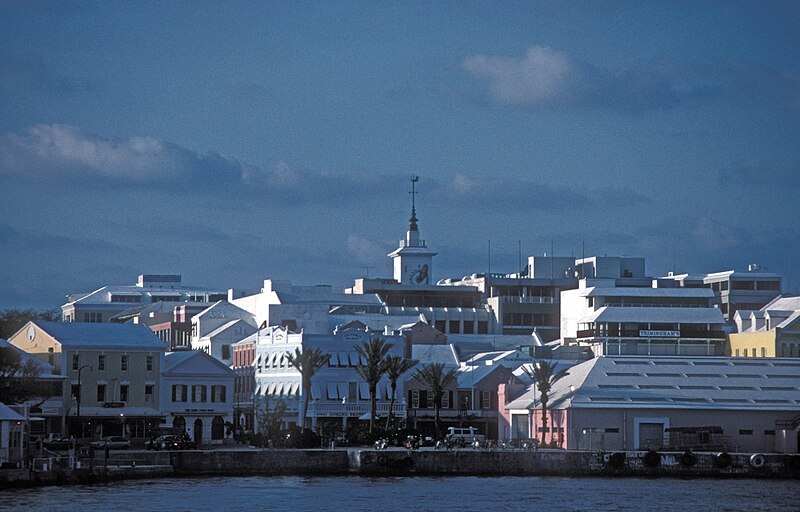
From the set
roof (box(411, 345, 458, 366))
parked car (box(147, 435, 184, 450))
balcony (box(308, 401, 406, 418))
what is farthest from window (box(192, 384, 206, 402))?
roof (box(411, 345, 458, 366))

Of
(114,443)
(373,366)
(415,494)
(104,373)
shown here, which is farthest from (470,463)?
(104,373)

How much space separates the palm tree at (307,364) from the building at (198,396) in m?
5.25

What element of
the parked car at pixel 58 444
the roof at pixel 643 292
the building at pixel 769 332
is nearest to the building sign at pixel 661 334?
the building at pixel 769 332

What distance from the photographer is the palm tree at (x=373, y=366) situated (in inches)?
5364

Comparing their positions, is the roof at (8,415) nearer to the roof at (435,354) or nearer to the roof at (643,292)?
the roof at (435,354)

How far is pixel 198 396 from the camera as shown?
13925 cm

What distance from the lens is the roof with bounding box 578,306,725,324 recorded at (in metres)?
181

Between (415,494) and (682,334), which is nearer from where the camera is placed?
(415,494)

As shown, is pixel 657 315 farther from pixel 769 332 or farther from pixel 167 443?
pixel 167 443

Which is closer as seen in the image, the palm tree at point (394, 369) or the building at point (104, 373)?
the building at point (104, 373)

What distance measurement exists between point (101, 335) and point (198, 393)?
8605 mm

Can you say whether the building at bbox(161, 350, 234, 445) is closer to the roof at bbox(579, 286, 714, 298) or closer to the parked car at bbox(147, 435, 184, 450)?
the parked car at bbox(147, 435, 184, 450)

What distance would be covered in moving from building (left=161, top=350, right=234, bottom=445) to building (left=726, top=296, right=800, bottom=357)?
53.8 m

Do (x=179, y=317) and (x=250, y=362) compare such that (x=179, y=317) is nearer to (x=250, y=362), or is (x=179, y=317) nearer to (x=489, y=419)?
(x=250, y=362)
